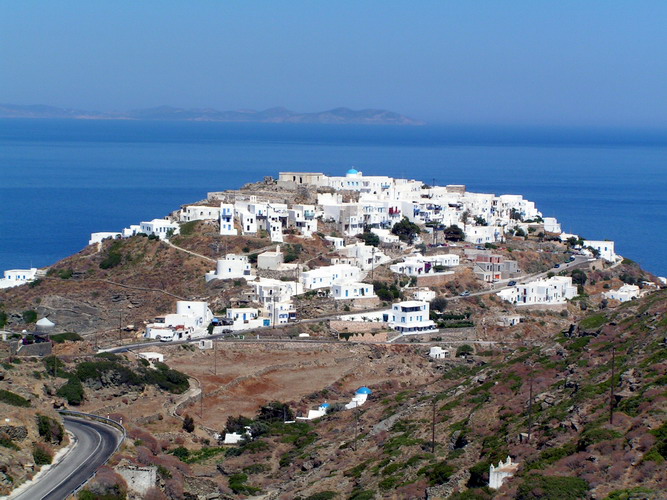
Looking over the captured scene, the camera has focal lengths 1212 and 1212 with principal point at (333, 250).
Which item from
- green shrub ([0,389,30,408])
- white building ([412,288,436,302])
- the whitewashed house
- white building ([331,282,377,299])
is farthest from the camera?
the whitewashed house

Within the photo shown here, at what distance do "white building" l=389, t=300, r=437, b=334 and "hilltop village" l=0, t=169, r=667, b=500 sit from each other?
10cm

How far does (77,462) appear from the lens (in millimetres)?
24703

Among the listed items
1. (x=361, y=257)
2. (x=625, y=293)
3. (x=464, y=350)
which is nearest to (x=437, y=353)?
(x=464, y=350)

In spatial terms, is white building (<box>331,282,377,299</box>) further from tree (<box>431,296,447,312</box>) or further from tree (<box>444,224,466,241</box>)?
tree (<box>444,224,466,241</box>)

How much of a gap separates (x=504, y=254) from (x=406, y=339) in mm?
14010

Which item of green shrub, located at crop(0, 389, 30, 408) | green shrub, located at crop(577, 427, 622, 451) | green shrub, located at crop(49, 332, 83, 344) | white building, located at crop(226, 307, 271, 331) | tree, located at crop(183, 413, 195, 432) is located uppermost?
green shrub, located at crop(577, 427, 622, 451)

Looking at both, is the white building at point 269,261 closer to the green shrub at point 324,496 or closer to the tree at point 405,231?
the tree at point 405,231

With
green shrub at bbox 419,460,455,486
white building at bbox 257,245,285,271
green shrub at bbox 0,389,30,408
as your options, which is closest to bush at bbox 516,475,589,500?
green shrub at bbox 419,460,455,486

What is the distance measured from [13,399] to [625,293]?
34.2m

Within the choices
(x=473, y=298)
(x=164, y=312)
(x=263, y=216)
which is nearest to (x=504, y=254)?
(x=473, y=298)

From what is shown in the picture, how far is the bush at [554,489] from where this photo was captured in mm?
20594

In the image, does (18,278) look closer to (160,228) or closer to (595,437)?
(160,228)

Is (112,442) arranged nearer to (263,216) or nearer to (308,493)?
(308,493)

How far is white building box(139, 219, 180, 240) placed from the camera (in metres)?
59.6
